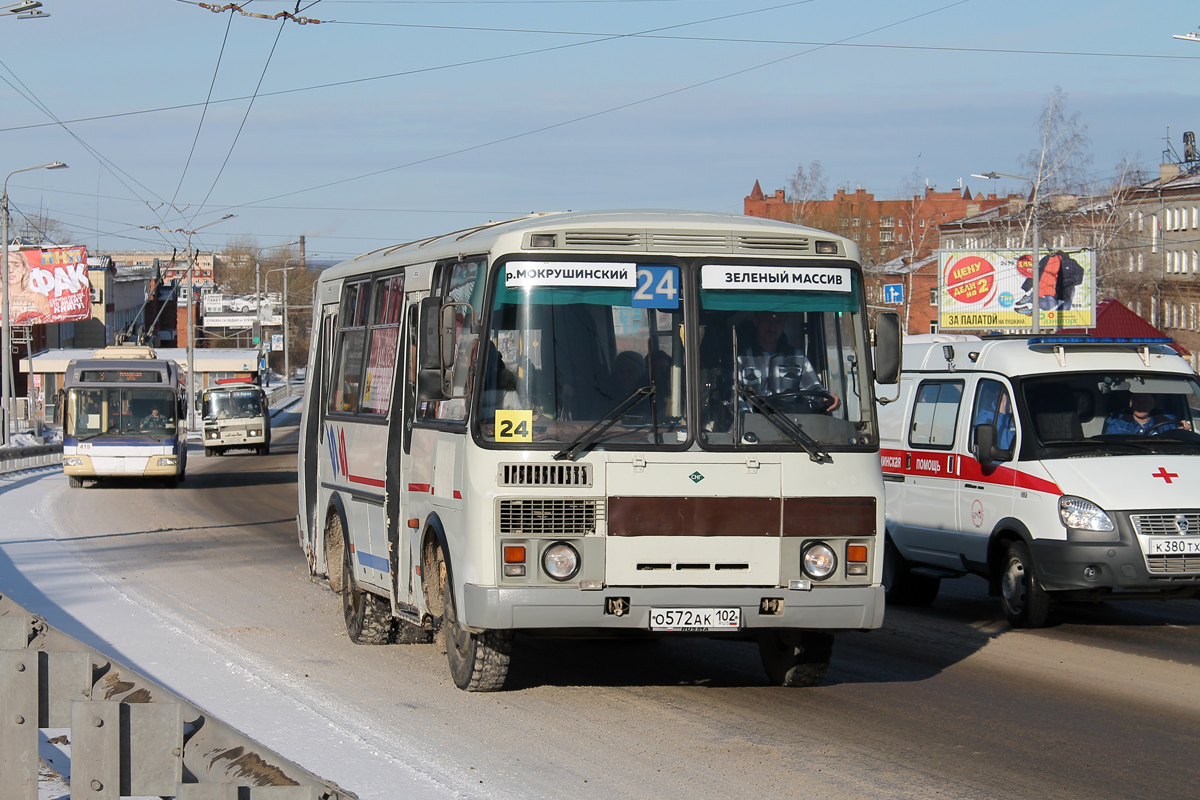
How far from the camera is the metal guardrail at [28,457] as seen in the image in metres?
38.2

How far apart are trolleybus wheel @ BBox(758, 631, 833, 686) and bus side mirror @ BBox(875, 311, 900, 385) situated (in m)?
1.75

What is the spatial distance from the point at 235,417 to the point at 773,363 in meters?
45.5

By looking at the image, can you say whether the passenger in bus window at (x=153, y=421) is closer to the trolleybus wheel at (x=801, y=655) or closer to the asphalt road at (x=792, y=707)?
the asphalt road at (x=792, y=707)

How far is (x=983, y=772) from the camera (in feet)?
22.8

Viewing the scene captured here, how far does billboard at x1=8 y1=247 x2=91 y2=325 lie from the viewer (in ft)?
246

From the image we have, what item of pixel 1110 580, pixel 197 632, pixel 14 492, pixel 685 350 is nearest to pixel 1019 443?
pixel 1110 580

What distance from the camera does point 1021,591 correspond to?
1223 centimetres

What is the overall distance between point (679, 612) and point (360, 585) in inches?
139

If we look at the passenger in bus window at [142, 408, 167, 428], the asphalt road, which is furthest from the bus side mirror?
the passenger in bus window at [142, 408, 167, 428]

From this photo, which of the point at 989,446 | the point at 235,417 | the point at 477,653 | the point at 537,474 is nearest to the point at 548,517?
the point at 537,474

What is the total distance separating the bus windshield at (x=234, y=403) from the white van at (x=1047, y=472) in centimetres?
4017

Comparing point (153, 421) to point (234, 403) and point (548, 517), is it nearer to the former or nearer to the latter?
point (234, 403)

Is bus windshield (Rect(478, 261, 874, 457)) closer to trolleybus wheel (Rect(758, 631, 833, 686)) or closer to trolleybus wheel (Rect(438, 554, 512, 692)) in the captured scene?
trolleybus wheel (Rect(438, 554, 512, 692))

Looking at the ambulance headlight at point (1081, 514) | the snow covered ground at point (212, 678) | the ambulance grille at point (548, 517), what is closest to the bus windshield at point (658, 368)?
the ambulance grille at point (548, 517)
